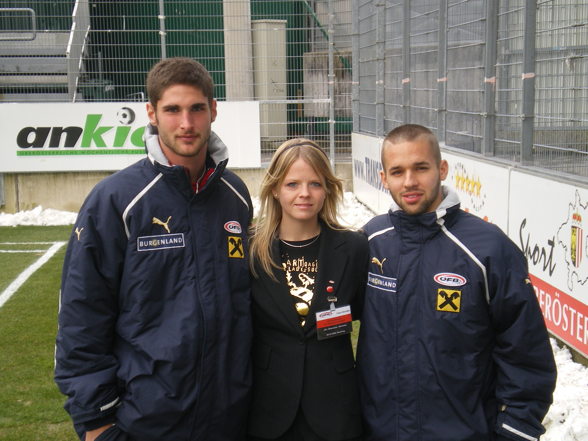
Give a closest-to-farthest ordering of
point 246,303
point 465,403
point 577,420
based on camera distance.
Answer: point 465,403 < point 246,303 < point 577,420

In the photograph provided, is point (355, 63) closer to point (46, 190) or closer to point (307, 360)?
point (46, 190)

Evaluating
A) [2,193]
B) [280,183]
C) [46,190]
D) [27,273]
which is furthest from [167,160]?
[2,193]

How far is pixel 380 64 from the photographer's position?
32.7ft

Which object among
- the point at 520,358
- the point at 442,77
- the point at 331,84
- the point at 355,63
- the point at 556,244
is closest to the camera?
the point at 520,358

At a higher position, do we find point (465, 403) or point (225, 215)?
point (225, 215)

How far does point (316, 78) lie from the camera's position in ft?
41.9

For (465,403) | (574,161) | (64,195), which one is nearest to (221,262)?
(465,403)

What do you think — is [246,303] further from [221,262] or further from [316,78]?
[316,78]

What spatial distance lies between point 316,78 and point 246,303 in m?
10.4

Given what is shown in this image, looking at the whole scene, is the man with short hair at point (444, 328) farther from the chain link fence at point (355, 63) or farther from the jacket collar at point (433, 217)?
the chain link fence at point (355, 63)

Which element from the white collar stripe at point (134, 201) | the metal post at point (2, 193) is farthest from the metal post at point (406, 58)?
the white collar stripe at point (134, 201)

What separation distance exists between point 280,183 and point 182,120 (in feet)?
1.56

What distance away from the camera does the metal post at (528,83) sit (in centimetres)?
525

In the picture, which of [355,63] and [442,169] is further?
[355,63]
